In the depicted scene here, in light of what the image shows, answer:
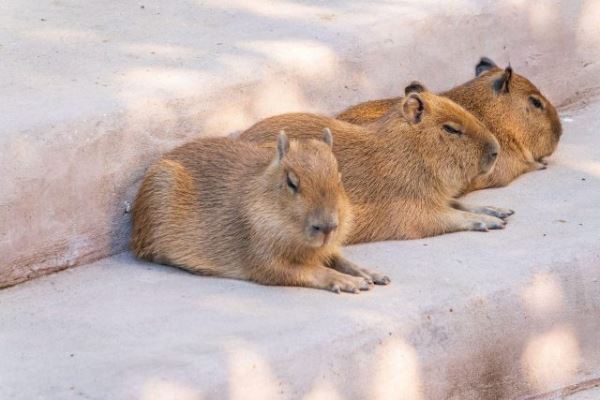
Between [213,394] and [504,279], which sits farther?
[504,279]

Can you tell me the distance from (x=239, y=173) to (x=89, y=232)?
0.66m

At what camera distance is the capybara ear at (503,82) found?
20.9 ft

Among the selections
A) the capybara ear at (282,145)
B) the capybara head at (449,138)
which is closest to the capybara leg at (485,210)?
the capybara head at (449,138)

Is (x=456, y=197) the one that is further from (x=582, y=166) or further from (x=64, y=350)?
(x=64, y=350)

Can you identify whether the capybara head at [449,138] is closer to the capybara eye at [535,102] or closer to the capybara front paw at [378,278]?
the capybara eye at [535,102]

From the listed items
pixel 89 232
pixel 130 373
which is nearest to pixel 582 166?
pixel 89 232

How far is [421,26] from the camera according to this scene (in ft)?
21.7

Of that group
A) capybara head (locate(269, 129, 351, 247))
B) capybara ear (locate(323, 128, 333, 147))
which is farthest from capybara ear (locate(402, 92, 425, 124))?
capybara head (locate(269, 129, 351, 247))

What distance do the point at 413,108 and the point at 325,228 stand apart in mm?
1152

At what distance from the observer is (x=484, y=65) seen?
21.7 feet

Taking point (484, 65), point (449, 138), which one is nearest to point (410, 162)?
point (449, 138)

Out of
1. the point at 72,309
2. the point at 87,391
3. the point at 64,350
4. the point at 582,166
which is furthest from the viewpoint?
the point at 582,166

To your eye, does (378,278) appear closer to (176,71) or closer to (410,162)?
(410,162)

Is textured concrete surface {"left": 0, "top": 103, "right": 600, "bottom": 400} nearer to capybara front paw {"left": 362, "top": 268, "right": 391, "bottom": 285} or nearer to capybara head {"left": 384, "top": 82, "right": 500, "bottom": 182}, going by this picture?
capybara front paw {"left": 362, "top": 268, "right": 391, "bottom": 285}
